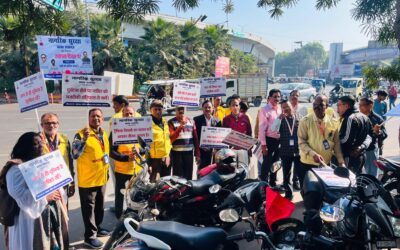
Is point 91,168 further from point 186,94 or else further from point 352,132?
point 352,132

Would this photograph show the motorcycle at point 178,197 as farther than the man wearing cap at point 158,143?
No

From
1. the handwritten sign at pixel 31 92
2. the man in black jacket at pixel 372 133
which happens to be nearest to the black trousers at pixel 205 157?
the man in black jacket at pixel 372 133

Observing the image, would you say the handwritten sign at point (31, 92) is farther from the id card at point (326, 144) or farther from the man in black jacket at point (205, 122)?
the id card at point (326, 144)

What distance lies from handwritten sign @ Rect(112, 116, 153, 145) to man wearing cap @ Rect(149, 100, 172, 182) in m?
0.53

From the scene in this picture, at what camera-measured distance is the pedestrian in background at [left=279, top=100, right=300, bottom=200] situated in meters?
5.60

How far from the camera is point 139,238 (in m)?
2.34

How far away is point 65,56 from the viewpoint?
507cm

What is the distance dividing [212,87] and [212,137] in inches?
51.3

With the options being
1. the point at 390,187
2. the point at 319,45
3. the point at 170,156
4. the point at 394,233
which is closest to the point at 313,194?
the point at 390,187

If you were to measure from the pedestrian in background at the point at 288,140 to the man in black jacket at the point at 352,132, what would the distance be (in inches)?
30.1

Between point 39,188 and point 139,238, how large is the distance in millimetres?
979

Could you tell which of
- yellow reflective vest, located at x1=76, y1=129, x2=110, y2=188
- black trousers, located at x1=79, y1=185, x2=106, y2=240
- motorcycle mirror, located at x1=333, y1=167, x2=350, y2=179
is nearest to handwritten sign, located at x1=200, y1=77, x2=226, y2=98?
yellow reflective vest, located at x1=76, y1=129, x2=110, y2=188

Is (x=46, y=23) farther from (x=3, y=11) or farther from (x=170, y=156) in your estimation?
(x=170, y=156)

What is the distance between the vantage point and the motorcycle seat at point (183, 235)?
2393mm
